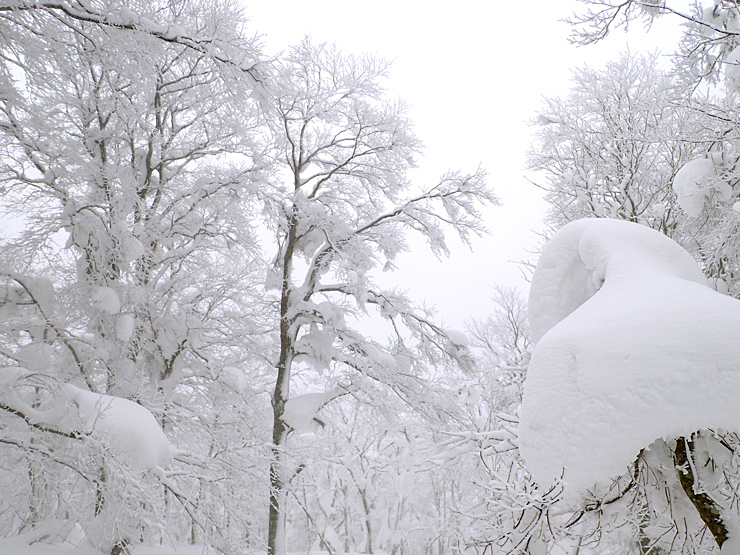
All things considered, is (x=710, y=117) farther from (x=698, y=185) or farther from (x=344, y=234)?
(x=344, y=234)

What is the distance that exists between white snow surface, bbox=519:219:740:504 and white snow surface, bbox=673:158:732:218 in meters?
3.90

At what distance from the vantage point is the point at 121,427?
4160 mm

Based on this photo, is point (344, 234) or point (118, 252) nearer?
point (118, 252)

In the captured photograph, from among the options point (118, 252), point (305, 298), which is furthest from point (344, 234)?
point (118, 252)

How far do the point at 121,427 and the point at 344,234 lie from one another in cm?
522

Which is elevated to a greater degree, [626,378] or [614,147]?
[614,147]

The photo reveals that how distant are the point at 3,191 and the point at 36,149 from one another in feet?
3.34

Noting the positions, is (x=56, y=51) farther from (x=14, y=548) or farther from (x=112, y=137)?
(x=14, y=548)

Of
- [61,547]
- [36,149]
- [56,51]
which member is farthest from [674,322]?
[61,547]

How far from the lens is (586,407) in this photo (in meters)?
2.11

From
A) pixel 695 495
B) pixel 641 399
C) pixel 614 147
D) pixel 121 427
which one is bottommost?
pixel 695 495

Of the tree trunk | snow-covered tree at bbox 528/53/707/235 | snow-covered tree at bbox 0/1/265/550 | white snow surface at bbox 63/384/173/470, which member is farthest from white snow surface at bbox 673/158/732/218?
white snow surface at bbox 63/384/173/470

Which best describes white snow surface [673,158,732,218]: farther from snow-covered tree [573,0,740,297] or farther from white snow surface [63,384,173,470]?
white snow surface [63,384,173,470]

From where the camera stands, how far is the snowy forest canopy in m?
2.31
